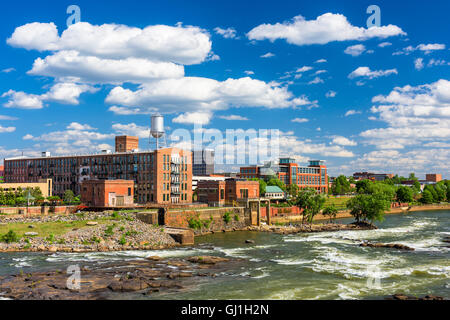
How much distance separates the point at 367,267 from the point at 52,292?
38.8 metres

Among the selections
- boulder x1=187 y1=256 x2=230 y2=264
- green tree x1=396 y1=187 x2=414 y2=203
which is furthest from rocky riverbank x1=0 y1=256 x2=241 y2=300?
green tree x1=396 y1=187 x2=414 y2=203

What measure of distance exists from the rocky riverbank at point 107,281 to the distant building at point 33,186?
260 feet

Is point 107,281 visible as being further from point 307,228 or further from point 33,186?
point 33,186

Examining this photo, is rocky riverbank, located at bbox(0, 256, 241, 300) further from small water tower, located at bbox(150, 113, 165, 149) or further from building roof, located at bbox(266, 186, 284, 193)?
building roof, located at bbox(266, 186, 284, 193)

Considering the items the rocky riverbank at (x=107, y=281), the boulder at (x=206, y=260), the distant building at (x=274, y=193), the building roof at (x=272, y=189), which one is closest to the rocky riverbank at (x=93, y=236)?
the boulder at (x=206, y=260)

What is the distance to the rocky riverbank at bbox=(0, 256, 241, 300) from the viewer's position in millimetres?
38938

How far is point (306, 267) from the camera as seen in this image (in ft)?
178

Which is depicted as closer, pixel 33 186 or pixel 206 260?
pixel 206 260

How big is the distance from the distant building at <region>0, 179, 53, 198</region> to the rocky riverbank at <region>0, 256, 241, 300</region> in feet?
260

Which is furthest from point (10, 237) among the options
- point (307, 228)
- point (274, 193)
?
point (274, 193)

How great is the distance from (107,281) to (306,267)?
85.1 ft

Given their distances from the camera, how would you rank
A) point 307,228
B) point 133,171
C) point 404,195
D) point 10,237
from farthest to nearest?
point 404,195
point 133,171
point 307,228
point 10,237
